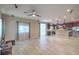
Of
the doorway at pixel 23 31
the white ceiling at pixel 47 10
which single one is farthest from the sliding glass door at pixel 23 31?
the white ceiling at pixel 47 10

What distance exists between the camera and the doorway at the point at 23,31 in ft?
11.0

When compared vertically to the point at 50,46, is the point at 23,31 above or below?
above

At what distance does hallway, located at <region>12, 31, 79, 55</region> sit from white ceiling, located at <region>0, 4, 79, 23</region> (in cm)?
42

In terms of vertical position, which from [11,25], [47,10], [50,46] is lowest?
[50,46]

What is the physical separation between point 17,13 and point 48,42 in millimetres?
974

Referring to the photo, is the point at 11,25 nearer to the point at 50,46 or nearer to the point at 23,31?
the point at 23,31

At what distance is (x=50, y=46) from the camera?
3227 millimetres

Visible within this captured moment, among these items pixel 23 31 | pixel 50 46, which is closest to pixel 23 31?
pixel 23 31

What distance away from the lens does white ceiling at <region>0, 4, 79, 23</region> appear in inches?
123

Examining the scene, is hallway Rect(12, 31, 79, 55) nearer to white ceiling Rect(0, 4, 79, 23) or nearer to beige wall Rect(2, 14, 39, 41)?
beige wall Rect(2, 14, 39, 41)

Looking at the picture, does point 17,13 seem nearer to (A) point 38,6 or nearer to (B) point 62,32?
(A) point 38,6

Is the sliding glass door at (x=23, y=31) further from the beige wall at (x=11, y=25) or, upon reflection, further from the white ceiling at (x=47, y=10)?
the white ceiling at (x=47, y=10)

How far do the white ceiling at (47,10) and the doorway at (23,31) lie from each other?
23 centimetres

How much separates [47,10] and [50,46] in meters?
0.81
